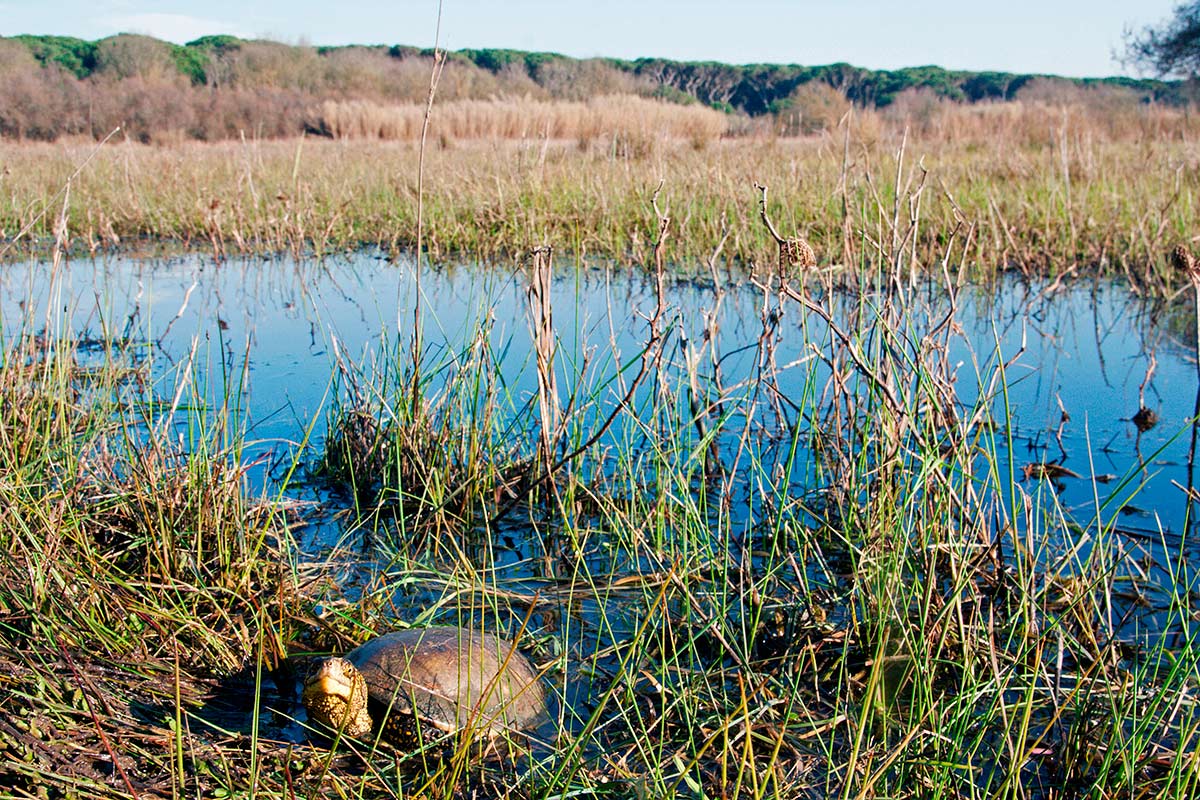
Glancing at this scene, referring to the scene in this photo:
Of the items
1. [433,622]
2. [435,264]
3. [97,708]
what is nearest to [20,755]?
[97,708]

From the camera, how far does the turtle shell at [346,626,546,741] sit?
5.14 ft

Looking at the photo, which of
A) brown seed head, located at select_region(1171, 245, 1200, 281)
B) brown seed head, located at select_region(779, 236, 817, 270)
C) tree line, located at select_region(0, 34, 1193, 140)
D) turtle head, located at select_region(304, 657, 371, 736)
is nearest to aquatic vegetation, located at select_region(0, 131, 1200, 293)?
tree line, located at select_region(0, 34, 1193, 140)

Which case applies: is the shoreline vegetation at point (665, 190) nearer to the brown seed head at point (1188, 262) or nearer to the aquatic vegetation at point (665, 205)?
the aquatic vegetation at point (665, 205)

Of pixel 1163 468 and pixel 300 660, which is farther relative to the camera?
pixel 1163 468

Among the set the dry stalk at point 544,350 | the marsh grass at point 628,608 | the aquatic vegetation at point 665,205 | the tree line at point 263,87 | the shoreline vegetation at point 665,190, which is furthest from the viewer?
the tree line at point 263,87

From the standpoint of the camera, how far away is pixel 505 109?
1355cm

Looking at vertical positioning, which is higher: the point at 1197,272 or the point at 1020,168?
the point at 1020,168

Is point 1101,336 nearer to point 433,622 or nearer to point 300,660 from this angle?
point 433,622

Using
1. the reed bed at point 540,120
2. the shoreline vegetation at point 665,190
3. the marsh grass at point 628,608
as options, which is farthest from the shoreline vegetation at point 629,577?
the reed bed at point 540,120

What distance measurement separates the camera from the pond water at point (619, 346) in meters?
2.47

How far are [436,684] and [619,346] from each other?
Answer: 2370 mm

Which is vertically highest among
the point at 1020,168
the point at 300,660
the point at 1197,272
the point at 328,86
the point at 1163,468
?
the point at 328,86

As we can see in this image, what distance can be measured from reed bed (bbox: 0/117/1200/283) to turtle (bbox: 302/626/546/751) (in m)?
3.12

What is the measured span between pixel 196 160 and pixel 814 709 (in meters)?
9.39
